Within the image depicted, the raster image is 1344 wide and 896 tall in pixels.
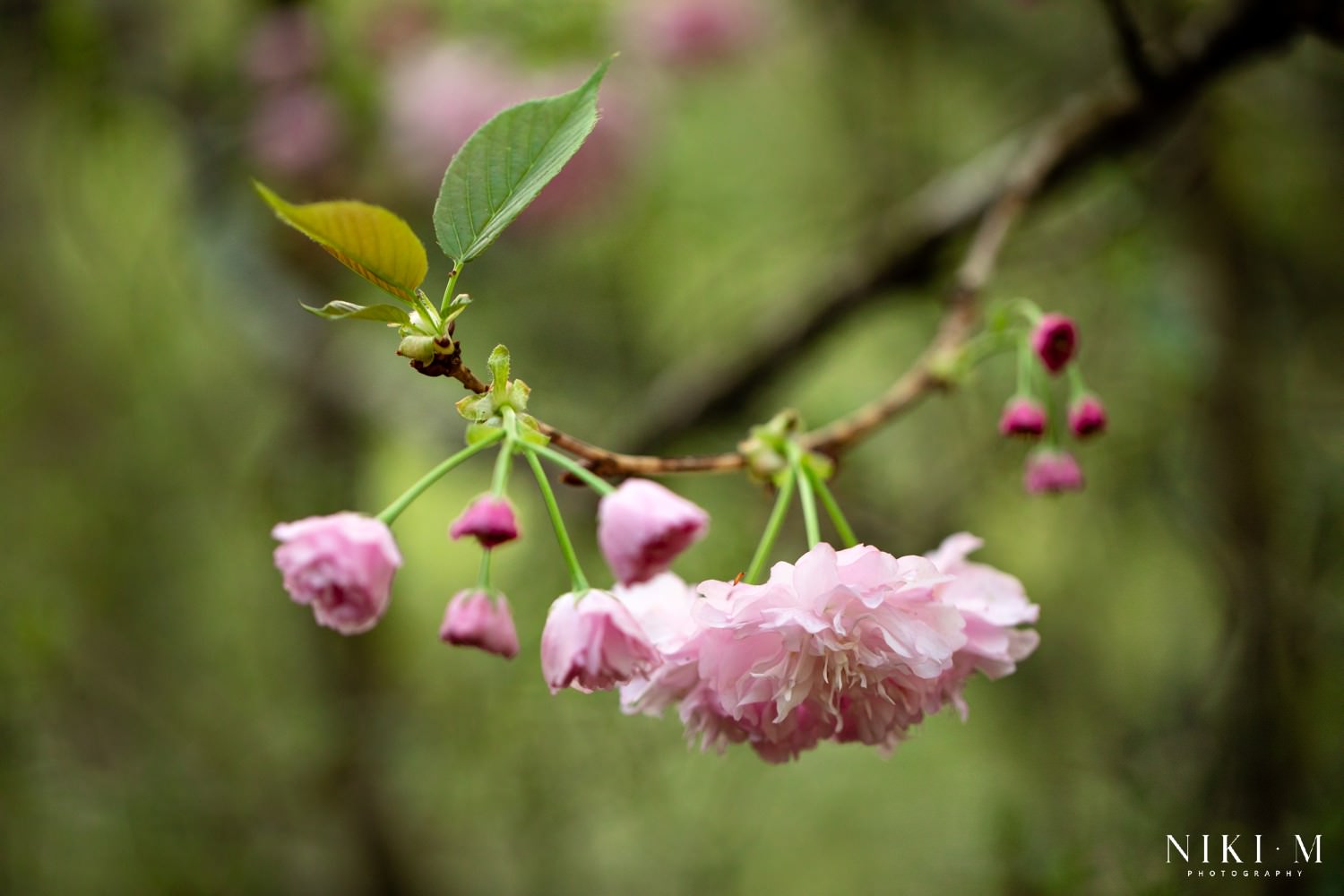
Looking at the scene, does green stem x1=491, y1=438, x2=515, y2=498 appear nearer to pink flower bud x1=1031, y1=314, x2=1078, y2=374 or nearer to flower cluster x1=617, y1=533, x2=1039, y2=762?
flower cluster x1=617, y1=533, x2=1039, y2=762

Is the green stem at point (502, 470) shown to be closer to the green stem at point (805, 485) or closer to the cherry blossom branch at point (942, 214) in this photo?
the green stem at point (805, 485)

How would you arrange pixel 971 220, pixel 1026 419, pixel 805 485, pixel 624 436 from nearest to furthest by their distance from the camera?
pixel 805 485 < pixel 1026 419 < pixel 971 220 < pixel 624 436

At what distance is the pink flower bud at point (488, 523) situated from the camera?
408 millimetres

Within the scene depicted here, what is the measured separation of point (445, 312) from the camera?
0.46m

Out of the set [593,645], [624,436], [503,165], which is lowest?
[593,645]

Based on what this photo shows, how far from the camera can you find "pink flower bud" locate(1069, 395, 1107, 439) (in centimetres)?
62

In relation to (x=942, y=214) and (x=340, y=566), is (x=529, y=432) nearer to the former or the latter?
(x=340, y=566)

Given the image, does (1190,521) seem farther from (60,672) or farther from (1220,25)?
(60,672)

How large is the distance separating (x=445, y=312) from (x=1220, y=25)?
763 mm

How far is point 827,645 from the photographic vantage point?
0.46 m

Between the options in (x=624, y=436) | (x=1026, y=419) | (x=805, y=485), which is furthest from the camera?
(x=624, y=436)

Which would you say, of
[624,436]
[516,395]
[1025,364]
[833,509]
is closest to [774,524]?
[833,509]

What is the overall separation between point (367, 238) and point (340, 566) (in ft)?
0.48

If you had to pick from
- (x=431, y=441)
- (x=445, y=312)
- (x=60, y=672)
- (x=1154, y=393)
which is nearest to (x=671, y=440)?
(x=431, y=441)
